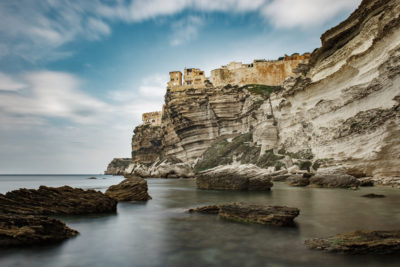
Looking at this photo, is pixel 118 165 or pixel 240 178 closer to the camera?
pixel 240 178

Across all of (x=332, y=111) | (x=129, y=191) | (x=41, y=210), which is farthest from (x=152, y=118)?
(x=41, y=210)

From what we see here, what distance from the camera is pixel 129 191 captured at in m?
15.3

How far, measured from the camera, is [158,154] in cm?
10675

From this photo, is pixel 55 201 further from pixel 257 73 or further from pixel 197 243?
pixel 257 73

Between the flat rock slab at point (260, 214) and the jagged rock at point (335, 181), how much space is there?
49.9ft

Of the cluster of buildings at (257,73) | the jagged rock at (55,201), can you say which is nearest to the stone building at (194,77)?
the cluster of buildings at (257,73)

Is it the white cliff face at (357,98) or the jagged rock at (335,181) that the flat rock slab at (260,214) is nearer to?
the jagged rock at (335,181)

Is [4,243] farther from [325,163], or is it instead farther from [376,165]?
[325,163]

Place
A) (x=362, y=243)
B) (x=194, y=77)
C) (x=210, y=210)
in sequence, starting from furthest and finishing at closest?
(x=194, y=77) < (x=210, y=210) < (x=362, y=243)

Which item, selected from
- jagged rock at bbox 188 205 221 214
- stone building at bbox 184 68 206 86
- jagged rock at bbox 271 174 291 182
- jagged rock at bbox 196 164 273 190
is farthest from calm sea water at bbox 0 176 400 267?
stone building at bbox 184 68 206 86

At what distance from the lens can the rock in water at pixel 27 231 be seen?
5945mm

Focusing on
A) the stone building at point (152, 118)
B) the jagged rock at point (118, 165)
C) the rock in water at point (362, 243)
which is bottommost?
the rock in water at point (362, 243)

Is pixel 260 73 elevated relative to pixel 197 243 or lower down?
elevated

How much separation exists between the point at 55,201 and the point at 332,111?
1280 inches
